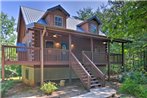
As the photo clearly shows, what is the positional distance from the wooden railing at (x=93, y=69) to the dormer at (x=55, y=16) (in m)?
4.01

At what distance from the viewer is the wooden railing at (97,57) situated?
49.1 feet

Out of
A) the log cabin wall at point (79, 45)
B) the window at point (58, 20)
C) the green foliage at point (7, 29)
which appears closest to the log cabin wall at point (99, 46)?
the log cabin wall at point (79, 45)

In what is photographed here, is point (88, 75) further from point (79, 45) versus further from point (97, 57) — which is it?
point (79, 45)

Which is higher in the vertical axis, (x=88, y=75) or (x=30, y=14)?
(x=30, y=14)

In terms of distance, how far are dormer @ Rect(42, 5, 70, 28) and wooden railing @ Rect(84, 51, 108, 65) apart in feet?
12.2

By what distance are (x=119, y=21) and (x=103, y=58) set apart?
24.3 feet

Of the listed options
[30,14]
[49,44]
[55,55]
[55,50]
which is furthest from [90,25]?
[55,55]

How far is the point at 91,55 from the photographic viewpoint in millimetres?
14969

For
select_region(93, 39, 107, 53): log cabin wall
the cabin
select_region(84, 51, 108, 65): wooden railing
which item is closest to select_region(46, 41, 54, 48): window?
the cabin

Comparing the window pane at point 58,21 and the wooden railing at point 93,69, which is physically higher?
the window pane at point 58,21

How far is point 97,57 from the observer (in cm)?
1570

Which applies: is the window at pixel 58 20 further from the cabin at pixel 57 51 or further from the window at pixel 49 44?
the window at pixel 49 44

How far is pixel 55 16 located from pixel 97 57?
17.6 ft

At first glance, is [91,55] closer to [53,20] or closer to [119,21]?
[53,20]
